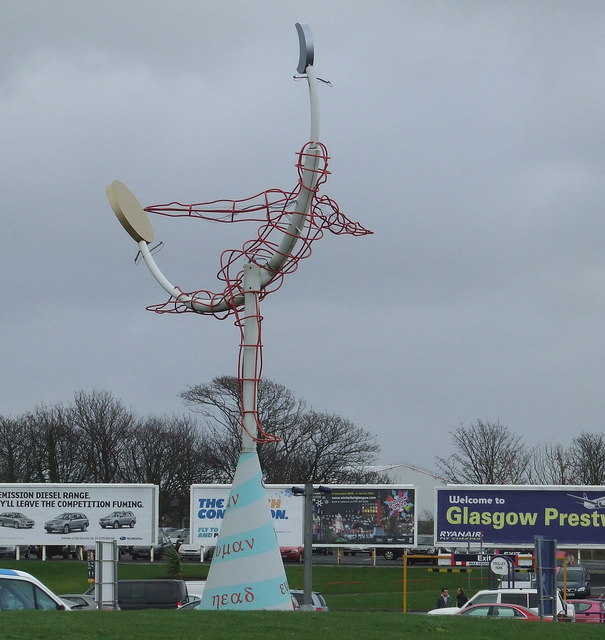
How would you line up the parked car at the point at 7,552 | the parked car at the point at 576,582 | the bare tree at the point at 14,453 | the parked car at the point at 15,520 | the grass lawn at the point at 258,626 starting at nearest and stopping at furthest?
the grass lawn at the point at 258,626
the parked car at the point at 576,582
the parked car at the point at 15,520
the parked car at the point at 7,552
the bare tree at the point at 14,453

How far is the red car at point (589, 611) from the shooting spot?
27000 millimetres

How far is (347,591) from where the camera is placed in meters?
44.4

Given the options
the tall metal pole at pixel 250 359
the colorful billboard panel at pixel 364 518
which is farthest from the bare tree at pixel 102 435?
the tall metal pole at pixel 250 359

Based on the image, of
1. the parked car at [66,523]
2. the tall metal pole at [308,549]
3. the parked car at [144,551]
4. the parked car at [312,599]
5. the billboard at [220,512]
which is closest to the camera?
the tall metal pole at [308,549]

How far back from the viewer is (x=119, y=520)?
40.9 metres

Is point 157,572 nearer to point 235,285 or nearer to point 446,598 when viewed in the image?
point 446,598

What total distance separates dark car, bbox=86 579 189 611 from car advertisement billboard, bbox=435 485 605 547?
1662cm

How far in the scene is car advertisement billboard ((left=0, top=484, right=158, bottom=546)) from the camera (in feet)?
134

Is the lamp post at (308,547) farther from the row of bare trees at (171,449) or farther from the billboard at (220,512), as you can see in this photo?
the row of bare trees at (171,449)

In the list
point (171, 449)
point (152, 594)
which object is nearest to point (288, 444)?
point (171, 449)

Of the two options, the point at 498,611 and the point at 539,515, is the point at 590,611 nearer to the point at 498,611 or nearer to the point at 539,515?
the point at 498,611

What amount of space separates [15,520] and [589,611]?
22.0m

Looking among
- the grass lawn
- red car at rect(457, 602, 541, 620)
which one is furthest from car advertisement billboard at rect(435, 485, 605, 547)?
the grass lawn

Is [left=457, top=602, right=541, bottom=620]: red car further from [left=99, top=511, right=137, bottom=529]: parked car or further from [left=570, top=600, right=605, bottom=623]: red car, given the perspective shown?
[left=99, top=511, right=137, bottom=529]: parked car
